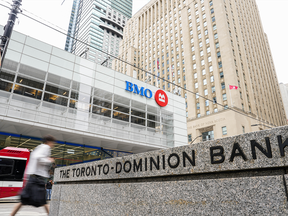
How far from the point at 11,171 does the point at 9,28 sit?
9870 mm

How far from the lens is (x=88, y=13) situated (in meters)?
132

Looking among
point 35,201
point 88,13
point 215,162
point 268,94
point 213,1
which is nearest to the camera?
point 215,162

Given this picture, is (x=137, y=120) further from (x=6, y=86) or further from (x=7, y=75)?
(x=7, y=75)

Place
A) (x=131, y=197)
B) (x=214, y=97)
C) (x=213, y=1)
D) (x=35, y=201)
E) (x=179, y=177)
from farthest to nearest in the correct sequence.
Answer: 1. (x=213, y=1)
2. (x=214, y=97)
3. (x=35, y=201)
4. (x=131, y=197)
5. (x=179, y=177)

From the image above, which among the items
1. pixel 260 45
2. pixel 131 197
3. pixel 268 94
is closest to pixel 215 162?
pixel 131 197

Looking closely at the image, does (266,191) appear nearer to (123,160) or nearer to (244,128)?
(123,160)

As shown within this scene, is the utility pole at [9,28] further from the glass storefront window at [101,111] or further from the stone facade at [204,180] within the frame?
the glass storefront window at [101,111]

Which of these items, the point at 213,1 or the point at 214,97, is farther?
the point at 213,1

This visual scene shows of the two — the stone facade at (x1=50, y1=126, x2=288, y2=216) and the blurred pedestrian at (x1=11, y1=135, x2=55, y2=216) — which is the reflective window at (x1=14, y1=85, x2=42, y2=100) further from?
the stone facade at (x1=50, y1=126, x2=288, y2=216)

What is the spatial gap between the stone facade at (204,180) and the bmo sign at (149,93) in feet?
55.8

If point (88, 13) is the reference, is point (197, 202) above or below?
below

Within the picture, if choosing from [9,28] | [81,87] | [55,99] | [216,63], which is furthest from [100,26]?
[9,28]

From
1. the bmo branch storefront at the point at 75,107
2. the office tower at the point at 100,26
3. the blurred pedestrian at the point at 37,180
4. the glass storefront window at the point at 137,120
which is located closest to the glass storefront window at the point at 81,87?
the bmo branch storefront at the point at 75,107

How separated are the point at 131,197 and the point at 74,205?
2.28 meters
